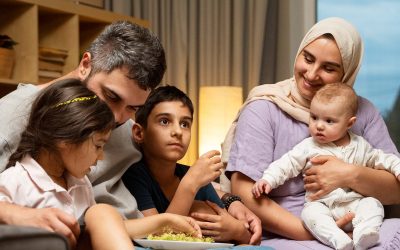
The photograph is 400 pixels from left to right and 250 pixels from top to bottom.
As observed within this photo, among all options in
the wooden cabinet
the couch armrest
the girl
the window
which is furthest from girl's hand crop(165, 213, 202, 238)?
the window

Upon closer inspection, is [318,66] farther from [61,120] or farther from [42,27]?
[42,27]

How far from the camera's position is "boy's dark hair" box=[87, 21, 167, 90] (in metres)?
1.78

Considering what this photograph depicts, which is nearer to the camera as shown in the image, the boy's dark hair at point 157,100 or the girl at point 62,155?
the girl at point 62,155

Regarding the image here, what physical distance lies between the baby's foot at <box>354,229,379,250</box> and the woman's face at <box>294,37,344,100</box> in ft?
2.00

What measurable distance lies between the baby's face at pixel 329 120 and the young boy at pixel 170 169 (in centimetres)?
40

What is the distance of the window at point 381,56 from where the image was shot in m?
3.96

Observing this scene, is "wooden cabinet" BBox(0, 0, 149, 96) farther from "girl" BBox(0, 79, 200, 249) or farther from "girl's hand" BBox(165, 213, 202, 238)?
"girl's hand" BBox(165, 213, 202, 238)

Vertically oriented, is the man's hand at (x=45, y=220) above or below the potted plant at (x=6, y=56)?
below

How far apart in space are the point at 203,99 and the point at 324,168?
180 cm

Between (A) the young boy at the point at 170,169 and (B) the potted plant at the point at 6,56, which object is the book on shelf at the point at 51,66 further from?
(A) the young boy at the point at 170,169

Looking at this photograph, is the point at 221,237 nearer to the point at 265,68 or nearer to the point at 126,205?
the point at 126,205

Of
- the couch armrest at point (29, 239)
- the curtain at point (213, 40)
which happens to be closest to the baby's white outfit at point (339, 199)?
the couch armrest at point (29, 239)

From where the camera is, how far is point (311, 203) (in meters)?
2.10

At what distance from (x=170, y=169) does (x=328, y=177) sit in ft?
1.77
